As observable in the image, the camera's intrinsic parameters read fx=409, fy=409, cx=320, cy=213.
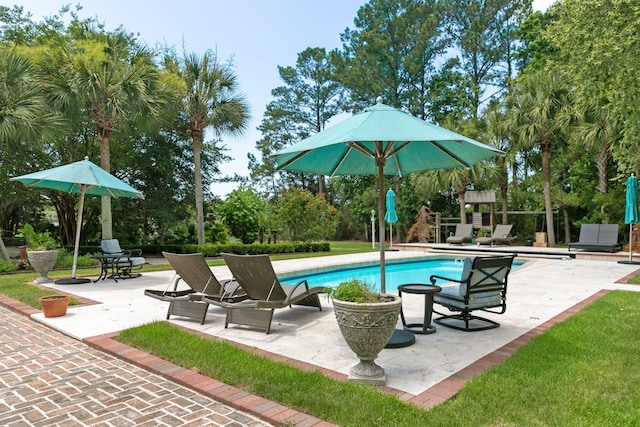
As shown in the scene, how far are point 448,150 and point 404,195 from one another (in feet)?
66.6

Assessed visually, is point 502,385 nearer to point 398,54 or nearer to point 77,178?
point 77,178

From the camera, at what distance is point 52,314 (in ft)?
18.6

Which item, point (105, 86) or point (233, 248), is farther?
point (233, 248)

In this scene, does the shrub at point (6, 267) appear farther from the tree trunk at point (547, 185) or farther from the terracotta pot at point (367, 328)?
the tree trunk at point (547, 185)

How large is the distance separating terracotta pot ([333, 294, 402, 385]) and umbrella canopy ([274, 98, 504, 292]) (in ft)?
4.24

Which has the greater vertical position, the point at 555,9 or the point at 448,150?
the point at 555,9

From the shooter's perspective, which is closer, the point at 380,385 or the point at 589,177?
the point at 380,385

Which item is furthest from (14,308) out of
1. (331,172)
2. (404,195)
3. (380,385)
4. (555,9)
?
(404,195)

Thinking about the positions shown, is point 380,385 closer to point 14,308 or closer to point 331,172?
point 331,172

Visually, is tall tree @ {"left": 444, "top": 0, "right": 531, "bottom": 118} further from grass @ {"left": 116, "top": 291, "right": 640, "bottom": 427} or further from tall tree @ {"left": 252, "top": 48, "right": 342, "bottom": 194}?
grass @ {"left": 116, "top": 291, "right": 640, "bottom": 427}

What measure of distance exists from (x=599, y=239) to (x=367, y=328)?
1348 centimetres

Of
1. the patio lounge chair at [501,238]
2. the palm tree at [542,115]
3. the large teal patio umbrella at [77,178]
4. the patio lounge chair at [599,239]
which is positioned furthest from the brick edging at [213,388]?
the palm tree at [542,115]

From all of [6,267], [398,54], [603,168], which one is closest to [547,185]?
[603,168]

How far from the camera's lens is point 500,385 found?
3088 mm
